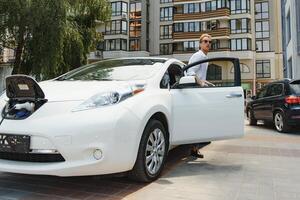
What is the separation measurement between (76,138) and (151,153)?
110 cm

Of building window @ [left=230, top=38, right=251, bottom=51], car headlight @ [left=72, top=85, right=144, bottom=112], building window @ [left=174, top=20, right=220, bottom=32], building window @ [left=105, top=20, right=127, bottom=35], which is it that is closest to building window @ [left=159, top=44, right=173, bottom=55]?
building window @ [left=174, top=20, right=220, bottom=32]

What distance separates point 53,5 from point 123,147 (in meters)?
12.3

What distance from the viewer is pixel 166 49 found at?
2172 inches

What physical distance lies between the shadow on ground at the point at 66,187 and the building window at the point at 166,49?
50450 millimetres

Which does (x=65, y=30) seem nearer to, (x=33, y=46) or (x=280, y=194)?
(x=33, y=46)

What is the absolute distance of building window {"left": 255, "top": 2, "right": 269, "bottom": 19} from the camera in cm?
5450

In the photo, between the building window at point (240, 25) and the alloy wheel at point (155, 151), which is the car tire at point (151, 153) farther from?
the building window at point (240, 25)

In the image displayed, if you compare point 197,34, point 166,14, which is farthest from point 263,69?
point 166,14

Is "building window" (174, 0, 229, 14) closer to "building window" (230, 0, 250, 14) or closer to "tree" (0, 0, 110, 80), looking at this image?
"building window" (230, 0, 250, 14)

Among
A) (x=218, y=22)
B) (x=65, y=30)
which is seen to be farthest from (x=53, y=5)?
(x=218, y=22)

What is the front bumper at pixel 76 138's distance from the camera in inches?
147

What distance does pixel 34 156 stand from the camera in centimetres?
384

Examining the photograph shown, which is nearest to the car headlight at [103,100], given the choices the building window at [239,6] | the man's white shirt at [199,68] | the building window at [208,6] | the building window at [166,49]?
the man's white shirt at [199,68]

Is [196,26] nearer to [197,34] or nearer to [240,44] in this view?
[197,34]
